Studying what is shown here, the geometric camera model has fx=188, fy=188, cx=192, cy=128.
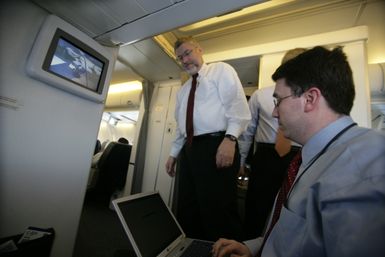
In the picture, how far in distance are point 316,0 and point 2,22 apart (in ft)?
7.04

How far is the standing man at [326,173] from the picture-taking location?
300 mm

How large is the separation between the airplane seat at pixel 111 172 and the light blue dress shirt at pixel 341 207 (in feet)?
8.45

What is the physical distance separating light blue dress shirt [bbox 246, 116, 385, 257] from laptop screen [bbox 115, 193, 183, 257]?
0.52m

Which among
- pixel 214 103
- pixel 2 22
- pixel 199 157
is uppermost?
pixel 2 22

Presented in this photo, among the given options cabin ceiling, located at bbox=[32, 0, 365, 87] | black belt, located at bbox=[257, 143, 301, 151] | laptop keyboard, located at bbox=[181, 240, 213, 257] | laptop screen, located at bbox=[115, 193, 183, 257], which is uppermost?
cabin ceiling, located at bbox=[32, 0, 365, 87]

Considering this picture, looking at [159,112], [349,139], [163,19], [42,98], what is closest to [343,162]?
[349,139]

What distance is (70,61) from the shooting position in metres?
1.04

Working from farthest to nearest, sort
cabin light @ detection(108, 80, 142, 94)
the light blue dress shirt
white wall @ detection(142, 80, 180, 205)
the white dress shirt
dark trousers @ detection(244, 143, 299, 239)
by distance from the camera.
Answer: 1. cabin light @ detection(108, 80, 142, 94)
2. white wall @ detection(142, 80, 180, 205)
3. the white dress shirt
4. dark trousers @ detection(244, 143, 299, 239)
5. the light blue dress shirt

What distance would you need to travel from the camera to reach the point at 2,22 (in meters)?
0.85

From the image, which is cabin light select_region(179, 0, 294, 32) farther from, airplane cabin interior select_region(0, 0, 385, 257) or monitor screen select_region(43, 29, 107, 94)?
monitor screen select_region(43, 29, 107, 94)

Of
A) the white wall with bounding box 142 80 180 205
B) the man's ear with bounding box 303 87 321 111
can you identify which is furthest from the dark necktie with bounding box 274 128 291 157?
the white wall with bounding box 142 80 180 205

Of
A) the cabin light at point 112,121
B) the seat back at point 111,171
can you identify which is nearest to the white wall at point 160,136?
the seat back at point 111,171

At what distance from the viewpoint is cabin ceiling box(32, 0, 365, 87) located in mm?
892

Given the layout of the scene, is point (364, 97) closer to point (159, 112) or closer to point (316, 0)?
point (316, 0)
